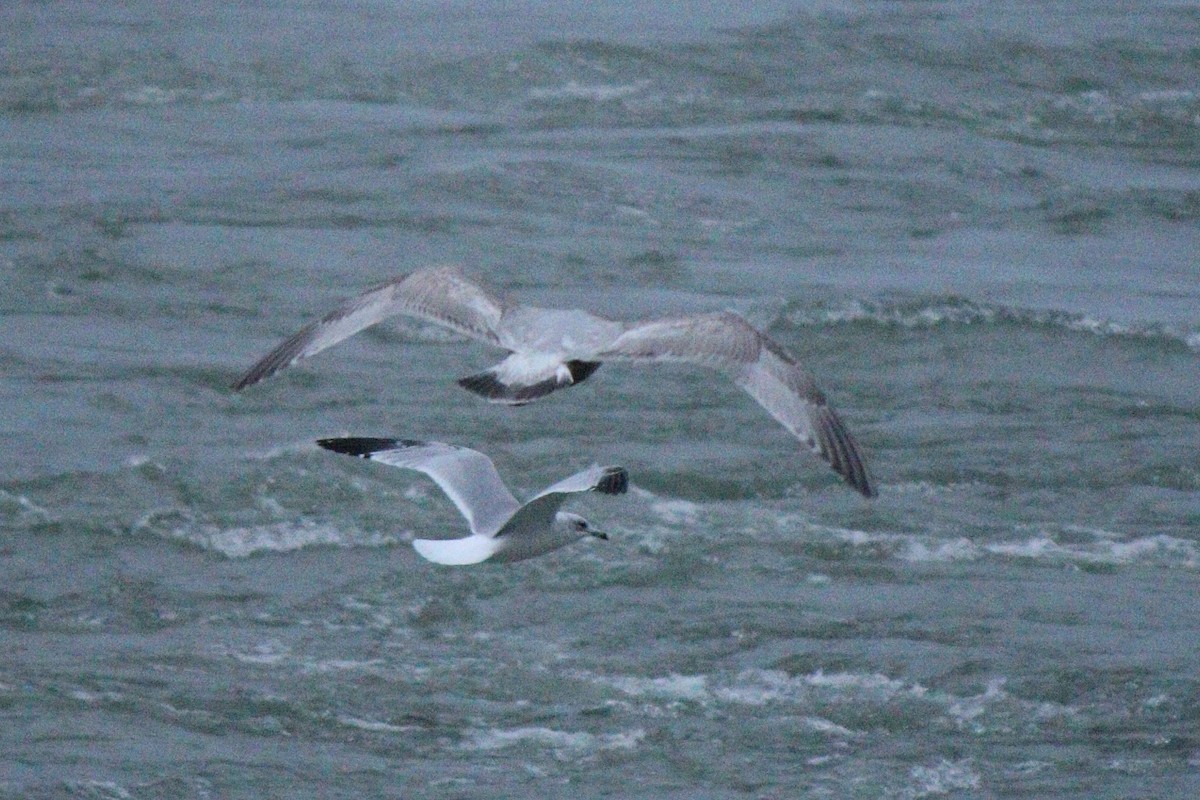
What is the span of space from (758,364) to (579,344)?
1052mm

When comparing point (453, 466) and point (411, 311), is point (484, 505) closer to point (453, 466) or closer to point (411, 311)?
point (453, 466)

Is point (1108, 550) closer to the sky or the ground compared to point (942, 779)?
closer to the sky

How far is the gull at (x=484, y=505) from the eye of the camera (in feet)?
33.7

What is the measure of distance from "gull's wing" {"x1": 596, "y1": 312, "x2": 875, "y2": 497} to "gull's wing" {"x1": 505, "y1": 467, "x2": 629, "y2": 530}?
76 cm

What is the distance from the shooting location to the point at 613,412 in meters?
16.2

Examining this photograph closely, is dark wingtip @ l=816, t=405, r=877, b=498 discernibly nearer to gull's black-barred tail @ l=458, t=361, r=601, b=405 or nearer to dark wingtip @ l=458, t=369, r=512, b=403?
gull's black-barred tail @ l=458, t=361, r=601, b=405

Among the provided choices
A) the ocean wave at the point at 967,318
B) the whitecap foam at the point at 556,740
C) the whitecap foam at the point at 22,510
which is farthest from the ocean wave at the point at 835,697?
the ocean wave at the point at 967,318

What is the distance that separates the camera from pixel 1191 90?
86.1 feet

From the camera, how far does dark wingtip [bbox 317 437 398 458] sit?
1109cm

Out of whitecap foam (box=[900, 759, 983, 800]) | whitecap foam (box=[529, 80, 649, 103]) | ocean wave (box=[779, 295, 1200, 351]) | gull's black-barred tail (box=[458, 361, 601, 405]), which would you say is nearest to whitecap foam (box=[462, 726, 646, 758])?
whitecap foam (box=[900, 759, 983, 800])

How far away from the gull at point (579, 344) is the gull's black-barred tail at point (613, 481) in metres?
0.54

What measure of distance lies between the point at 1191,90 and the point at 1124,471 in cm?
1193

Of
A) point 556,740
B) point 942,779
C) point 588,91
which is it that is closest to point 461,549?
point 556,740

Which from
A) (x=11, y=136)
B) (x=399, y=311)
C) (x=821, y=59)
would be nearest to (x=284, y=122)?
(x=11, y=136)
